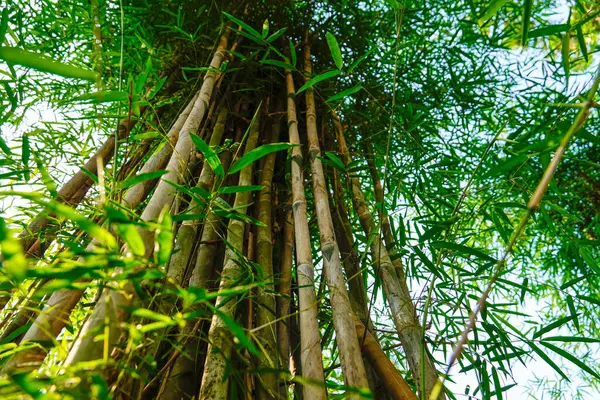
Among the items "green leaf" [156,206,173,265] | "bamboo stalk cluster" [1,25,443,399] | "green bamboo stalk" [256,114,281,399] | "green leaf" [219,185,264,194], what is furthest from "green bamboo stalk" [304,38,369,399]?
"green leaf" [156,206,173,265]

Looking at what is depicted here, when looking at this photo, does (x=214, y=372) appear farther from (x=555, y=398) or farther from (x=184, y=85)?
(x=555, y=398)

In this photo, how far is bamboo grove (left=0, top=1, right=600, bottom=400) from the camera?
41 centimetres

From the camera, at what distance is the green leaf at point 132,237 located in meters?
0.38

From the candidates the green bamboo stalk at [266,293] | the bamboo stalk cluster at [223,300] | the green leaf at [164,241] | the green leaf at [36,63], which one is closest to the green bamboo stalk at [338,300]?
the bamboo stalk cluster at [223,300]

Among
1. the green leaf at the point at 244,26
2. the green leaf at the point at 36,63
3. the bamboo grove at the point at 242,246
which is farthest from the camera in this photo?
the green leaf at the point at 244,26

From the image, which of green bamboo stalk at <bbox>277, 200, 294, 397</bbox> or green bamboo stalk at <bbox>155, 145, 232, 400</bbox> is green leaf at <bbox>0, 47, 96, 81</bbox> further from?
green bamboo stalk at <bbox>277, 200, 294, 397</bbox>

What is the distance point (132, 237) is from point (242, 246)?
1.68 feet

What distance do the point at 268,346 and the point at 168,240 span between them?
356 millimetres

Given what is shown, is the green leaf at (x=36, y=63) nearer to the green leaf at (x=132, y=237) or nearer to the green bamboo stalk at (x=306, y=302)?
the green leaf at (x=132, y=237)

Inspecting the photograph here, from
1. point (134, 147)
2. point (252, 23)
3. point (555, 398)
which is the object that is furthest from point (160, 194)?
point (555, 398)

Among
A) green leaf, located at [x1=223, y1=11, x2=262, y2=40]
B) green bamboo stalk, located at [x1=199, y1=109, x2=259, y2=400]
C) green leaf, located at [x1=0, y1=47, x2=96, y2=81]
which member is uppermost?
green leaf, located at [x1=223, y1=11, x2=262, y2=40]

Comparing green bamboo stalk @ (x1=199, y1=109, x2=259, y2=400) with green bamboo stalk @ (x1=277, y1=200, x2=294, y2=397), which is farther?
green bamboo stalk @ (x1=277, y1=200, x2=294, y2=397)

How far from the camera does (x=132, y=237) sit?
38 centimetres

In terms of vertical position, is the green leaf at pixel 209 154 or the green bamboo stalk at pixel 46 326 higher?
the green leaf at pixel 209 154
